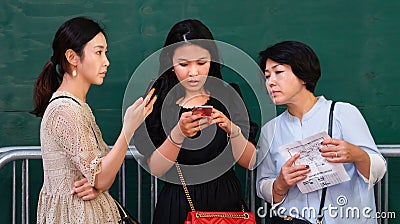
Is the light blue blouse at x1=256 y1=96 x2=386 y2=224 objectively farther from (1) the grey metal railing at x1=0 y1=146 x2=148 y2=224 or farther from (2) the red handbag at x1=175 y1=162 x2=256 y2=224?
(1) the grey metal railing at x1=0 y1=146 x2=148 y2=224

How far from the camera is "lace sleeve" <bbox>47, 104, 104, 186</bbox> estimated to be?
128 inches

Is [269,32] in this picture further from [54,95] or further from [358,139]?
[54,95]

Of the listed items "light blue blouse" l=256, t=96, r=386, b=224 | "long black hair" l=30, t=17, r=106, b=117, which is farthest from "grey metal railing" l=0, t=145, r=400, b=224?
"long black hair" l=30, t=17, r=106, b=117

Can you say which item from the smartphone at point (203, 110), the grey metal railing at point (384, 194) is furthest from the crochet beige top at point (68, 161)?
the grey metal railing at point (384, 194)

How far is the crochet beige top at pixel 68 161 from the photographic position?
326 centimetres

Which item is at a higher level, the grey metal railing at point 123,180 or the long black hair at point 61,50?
the long black hair at point 61,50

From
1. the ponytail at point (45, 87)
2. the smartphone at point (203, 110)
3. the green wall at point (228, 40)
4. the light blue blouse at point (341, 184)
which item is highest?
the green wall at point (228, 40)

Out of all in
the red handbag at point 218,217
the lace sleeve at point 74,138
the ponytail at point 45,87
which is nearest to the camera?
the lace sleeve at point 74,138

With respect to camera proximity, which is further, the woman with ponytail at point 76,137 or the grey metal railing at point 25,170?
the grey metal railing at point 25,170

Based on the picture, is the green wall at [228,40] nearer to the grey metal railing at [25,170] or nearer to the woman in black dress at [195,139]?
the grey metal railing at [25,170]

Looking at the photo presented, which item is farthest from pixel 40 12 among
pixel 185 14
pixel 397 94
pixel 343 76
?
pixel 397 94

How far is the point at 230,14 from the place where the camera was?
14.9 feet

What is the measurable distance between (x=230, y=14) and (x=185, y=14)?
0.29m

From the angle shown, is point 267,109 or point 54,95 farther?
point 267,109
